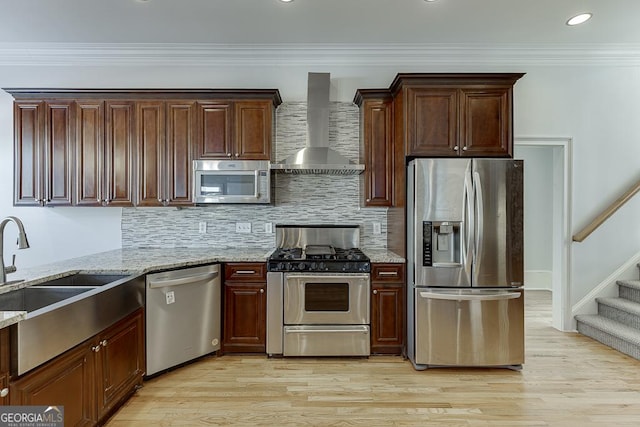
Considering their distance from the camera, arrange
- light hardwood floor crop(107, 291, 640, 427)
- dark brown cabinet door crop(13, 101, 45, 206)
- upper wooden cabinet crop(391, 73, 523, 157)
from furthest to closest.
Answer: dark brown cabinet door crop(13, 101, 45, 206) → upper wooden cabinet crop(391, 73, 523, 157) → light hardwood floor crop(107, 291, 640, 427)

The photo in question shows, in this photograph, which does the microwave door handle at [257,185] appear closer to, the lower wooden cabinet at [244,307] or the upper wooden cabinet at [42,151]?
the lower wooden cabinet at [244,307]

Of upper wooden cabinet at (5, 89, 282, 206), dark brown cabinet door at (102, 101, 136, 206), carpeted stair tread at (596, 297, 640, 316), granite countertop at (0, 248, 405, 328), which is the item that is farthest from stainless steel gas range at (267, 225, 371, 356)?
carpeted stair tread at (596, 297, 640, 316)

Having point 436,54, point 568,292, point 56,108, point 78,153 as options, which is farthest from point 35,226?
point 568,292

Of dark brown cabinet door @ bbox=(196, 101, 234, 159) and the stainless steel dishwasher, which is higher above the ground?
dark brown cabinet door @ bbox=(196, 101, 234, 159)

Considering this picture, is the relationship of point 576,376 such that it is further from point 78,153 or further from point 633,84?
point 78,153

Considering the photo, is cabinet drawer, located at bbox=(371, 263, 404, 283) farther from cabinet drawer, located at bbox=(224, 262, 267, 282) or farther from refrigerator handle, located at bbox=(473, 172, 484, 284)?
cabinet drawer, located at bbox=(224, 262, 267, 282)

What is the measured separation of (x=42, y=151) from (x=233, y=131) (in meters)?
→ 1.89

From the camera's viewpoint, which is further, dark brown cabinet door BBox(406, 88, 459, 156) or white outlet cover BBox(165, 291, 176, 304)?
dark brown cabinet door BBox(406, 88, 459, 156)

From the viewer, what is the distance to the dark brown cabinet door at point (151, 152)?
3.52 m

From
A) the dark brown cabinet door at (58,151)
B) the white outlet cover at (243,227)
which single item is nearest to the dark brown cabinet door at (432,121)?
the white outlet cover at (243,227)

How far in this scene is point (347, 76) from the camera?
3.93 meters

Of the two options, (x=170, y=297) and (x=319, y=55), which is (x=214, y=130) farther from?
(x=170, y=297)

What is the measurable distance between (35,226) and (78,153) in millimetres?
1121

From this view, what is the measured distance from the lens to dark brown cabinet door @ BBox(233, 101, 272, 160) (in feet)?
11.6
